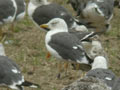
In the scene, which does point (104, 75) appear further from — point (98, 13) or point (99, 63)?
point (98, 13)

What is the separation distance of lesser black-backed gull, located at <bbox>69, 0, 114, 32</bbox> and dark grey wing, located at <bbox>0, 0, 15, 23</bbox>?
51.2 inches

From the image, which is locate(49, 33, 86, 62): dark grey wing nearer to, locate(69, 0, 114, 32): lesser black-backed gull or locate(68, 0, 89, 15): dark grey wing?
locate(69, 0, 114, 32): lesser black-backed gull

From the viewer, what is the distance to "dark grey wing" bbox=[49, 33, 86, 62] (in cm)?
601

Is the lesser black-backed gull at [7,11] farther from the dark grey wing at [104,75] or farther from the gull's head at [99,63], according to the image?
the dark grey wing at [104,75]

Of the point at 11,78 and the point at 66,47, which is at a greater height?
the point at 66,47

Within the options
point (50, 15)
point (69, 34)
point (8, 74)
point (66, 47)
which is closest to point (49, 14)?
point (50, 15)

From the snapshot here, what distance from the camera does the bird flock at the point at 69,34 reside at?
5.30m

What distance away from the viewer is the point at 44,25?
684cm

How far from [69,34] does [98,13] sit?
1569 millimetres

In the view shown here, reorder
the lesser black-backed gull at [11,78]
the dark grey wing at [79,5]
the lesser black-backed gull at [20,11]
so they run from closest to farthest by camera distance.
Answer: the lesser black-backed gull at [11,78], the lesser black-backed gull at [20,11], the dark grey wing at [79,5]

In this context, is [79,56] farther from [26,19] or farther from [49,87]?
[26,19]

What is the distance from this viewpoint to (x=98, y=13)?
7742mm

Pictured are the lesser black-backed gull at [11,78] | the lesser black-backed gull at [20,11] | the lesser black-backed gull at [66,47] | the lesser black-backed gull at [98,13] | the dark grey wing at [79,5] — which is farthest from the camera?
the dark grey wing at [79,5]

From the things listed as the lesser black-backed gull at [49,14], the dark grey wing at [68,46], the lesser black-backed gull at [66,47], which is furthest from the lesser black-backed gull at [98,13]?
the dark grey wing at [68,46]
